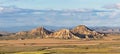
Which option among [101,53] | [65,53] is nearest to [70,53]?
[65,53]

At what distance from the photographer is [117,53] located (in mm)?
98438

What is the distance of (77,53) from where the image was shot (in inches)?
3954

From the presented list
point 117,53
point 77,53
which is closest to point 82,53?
point 77,53

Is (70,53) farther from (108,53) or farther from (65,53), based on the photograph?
(108,53)

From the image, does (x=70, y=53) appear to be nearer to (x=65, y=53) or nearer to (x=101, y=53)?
(x=65, y=53)

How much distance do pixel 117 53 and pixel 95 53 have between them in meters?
5.68

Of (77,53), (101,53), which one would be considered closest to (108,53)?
(101,53)

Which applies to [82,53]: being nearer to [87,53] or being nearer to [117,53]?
[87,53]

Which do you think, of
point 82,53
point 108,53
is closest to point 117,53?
point 108,53

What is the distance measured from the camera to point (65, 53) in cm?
10169

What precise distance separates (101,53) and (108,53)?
1.83 meters

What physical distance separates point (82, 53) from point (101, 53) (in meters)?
4.99

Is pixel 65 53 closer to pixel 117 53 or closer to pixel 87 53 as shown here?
pixel 87 53

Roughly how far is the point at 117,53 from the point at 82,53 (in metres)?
9.09
